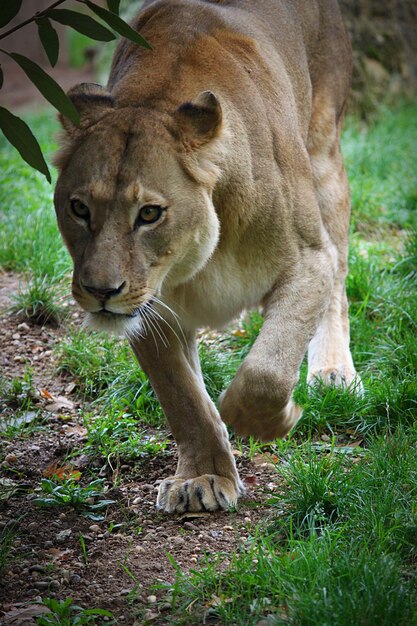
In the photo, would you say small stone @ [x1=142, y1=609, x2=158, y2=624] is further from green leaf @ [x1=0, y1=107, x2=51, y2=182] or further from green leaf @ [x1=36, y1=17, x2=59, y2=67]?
green leaf @ [x1=36, y1=17, x2=59, y2=67]

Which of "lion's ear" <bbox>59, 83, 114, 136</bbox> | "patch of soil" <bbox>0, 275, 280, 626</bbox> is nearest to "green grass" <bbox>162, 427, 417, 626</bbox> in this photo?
"patch of soil" <bbox>0, 275, 280, 626</bbox>

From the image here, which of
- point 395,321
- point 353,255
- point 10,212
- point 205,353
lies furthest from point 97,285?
point 10,212

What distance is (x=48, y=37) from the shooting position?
2975mm

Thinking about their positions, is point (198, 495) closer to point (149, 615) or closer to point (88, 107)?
point (149, 615)

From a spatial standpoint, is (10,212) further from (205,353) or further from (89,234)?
(89,234)

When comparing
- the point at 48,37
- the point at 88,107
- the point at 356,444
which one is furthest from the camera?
the point at 356,444

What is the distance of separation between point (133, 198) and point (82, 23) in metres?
0.60

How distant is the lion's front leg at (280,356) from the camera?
346cm

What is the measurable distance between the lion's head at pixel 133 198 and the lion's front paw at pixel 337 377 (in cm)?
130

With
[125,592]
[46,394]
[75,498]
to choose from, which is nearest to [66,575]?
[125,592]

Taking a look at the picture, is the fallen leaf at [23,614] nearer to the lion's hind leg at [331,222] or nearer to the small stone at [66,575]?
the small stone at [66,575]

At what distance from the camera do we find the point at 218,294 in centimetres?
378

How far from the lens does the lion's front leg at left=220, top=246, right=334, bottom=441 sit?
346cm

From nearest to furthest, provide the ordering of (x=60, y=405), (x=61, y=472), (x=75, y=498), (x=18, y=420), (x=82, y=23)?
(x=82, y=23), (x=75, y=498), (x=61, y=472), (x=18, y=420), (x=60, y=405)
